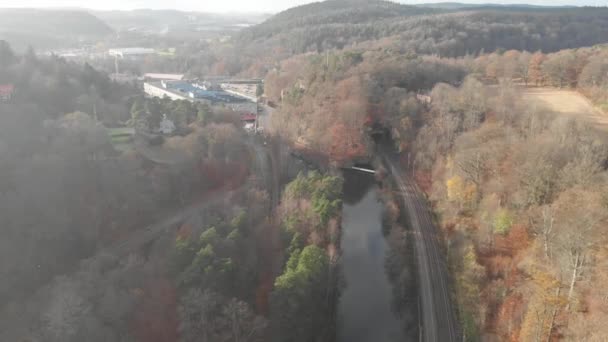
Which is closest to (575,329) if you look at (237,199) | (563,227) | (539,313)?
(539,313)

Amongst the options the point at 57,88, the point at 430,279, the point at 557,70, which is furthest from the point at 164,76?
the point at 430,279

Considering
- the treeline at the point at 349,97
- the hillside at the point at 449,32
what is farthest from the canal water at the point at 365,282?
the hillside at the point at 449,32

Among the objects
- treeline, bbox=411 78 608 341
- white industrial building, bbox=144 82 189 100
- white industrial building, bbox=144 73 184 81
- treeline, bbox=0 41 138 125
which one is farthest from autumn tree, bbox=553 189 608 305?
white industrial building, bbox=144 73 184 81

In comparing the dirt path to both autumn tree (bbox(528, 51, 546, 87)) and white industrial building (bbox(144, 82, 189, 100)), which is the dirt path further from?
white industrial building (bbox(144, 82, 189, 100))

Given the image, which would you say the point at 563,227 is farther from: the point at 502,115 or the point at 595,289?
the point at 502,115

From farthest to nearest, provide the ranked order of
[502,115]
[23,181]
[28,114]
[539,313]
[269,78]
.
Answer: [269,78] → [502,115] → [28,114] → [23,181] → [539,313]

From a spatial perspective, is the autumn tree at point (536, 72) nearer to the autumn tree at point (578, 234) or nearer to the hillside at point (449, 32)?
the hillside at point (449, 32)
